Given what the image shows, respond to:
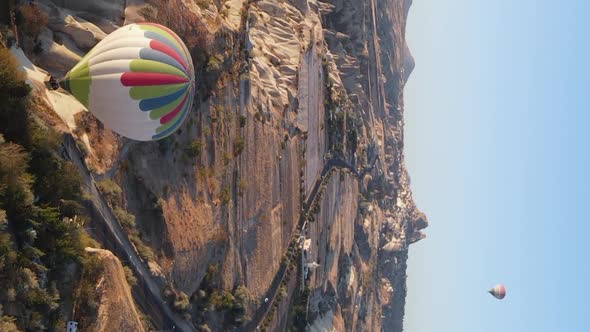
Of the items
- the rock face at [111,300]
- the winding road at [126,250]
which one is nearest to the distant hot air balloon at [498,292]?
the winding road at [126,250]

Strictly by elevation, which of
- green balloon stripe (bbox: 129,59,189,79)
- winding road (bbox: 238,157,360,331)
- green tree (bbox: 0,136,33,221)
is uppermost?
green balloon stripe (bbox: 129,59,189,79)

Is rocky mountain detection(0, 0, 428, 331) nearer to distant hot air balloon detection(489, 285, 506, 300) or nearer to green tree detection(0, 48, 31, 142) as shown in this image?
green tree detection(0, 48, 31, 142)

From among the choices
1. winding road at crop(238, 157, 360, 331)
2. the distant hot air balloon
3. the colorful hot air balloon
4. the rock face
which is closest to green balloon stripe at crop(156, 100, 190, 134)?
the colorful hot air balloon

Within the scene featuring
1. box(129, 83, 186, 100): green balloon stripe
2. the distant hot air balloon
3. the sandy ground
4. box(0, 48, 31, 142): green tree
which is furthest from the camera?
the distant hot air balloon

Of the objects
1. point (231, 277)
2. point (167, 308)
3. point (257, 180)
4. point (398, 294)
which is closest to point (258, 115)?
point (257, 180)

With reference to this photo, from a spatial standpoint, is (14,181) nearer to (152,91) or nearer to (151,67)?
(152,91)

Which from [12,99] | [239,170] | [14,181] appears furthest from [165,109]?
[239,170]

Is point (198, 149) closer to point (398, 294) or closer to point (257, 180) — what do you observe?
point (257, 180)

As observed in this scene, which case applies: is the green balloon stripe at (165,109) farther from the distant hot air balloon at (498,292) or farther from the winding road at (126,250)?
the distant hot air balloon at (498,292)
